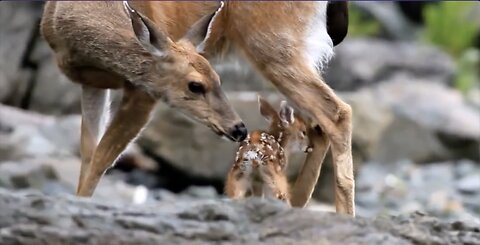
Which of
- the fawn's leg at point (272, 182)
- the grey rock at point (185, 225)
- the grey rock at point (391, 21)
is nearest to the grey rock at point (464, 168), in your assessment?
the grey rock at point (391, 21)

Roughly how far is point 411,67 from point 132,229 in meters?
15.4

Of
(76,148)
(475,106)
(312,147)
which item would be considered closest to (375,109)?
(76,148)

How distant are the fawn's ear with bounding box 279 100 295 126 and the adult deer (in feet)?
0.47

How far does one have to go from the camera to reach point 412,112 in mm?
17453

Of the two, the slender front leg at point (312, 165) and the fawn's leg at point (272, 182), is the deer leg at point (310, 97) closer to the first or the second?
the slender front leg at point (312, 165)

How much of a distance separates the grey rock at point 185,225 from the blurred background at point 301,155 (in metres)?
2.67

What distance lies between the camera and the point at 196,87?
22.4 feet

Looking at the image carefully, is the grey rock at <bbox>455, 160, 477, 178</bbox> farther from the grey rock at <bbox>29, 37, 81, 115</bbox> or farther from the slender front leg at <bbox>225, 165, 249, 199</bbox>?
the slender front leg at <bbox>225, 165, 249, 199</bbox>

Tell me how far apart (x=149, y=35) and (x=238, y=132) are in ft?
2.38

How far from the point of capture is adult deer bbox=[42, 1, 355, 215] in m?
6.86

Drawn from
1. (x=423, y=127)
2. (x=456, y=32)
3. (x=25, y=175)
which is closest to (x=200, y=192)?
(x=25, y=175)

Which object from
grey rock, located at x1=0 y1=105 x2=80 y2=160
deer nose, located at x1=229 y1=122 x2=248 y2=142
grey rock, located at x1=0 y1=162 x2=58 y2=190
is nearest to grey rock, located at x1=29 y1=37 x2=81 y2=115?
grey rock, located at x1=0 y1=105 x2=80 y2=160

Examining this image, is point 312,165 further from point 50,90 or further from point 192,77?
point 50,90

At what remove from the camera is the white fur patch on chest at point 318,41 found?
741 cm
